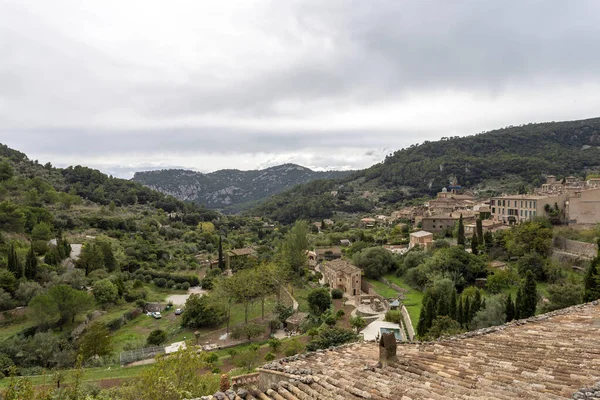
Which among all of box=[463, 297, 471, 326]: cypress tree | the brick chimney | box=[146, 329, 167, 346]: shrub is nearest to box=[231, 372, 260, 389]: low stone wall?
the brick chimney

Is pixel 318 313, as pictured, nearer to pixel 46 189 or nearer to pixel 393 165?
pixel 46 189

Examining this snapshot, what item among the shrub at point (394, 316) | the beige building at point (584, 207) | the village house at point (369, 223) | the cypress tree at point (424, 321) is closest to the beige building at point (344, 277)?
the shrub at point (394, 316)

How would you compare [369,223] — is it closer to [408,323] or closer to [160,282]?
[160,282]

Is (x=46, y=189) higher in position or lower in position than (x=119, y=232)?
higher

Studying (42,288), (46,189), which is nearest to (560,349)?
(42,288)

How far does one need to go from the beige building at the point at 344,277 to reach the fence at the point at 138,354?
18404 mm

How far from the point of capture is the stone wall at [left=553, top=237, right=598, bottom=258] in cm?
2672

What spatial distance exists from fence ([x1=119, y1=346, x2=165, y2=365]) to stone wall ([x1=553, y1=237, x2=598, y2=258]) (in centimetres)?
3131

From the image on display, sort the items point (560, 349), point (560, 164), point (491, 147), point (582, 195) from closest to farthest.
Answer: point (560, 349)
point (582, 195)
point (560, 164)
point (491, 147)

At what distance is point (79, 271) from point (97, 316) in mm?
6369

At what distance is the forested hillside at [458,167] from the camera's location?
9406 centimetres

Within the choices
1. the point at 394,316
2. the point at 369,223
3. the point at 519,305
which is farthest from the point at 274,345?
the point at 369,223

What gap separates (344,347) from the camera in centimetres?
955

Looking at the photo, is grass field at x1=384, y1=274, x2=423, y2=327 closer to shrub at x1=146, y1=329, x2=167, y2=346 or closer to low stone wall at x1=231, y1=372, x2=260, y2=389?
shrub at x1=146, y1=329, x2=167, y2=346
